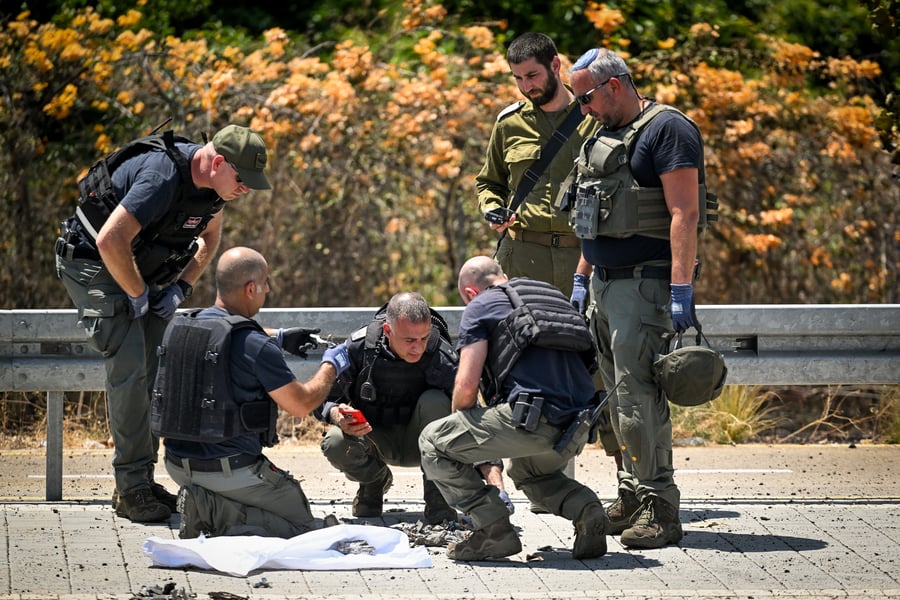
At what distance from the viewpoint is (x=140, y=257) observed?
6.23 metres

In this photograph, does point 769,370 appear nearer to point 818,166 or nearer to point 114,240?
point 114,240

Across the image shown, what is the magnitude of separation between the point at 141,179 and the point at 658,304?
95.0 inches

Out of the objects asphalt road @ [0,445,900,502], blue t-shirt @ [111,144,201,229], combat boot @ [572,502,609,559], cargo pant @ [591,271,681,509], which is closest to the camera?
combat boot @ [572,502,609,559]

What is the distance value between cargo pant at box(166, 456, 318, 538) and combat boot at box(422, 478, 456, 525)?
67 centimetres

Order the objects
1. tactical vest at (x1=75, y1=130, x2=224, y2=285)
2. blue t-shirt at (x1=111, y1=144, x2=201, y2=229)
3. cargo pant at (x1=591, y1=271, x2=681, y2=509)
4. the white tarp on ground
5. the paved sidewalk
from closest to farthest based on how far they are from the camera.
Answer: the paved sidewalk, the white tarp on ground, cargo pant at (x1=591, y1=271, x2=681, y2=509), blue t-shirt at (x1=111, y1=144, x2=201, y2=229), tactical vest at (x1=75, y1=130, x2=224, y2=285)

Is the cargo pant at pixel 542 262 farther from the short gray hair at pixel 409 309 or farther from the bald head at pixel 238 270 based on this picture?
the bald head at pixel 238 270

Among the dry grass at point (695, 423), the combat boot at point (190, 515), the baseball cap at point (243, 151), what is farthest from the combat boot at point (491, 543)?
the dry grass at point (695, 423)

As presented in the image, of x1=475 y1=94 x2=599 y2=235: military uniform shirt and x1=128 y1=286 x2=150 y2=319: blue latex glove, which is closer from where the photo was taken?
x1=128 y1=286 x2=150 y2=319: blue latex glove

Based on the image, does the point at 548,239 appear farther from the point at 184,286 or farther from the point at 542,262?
the point at 184,286

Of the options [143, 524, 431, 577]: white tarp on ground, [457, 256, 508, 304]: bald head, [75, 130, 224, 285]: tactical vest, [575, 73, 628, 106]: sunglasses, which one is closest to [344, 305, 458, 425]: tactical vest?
[457, 256, 508, 304]: bald head

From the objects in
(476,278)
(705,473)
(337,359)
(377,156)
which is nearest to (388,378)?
(337,359)

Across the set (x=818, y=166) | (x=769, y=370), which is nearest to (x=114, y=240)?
(x=769, y=370)

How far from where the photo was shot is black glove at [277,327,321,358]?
598cm

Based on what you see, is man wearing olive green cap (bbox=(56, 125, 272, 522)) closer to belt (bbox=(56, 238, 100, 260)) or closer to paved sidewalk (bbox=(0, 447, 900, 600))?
belt (bbox=(56, 238, 100, 260))
